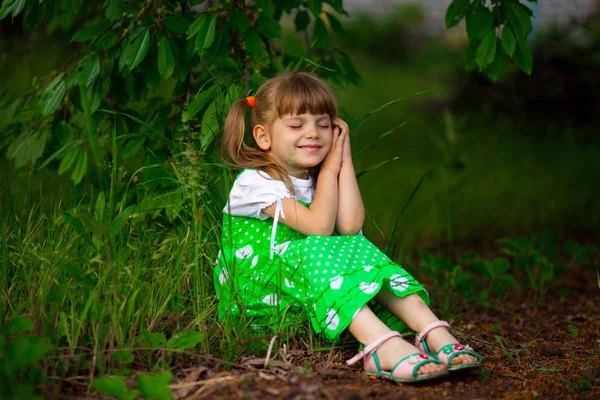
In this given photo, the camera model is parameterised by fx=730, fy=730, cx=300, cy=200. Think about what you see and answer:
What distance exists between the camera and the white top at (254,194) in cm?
249

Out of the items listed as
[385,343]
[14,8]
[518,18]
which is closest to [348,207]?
[385,343]

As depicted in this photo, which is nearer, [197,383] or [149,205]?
[197,383]

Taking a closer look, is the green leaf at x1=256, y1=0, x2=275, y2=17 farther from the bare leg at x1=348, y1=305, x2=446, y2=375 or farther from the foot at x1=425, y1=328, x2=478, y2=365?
the foot at x1=425, y1=328, x2=478, y2=365

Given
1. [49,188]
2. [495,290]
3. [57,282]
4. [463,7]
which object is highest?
[463,7]

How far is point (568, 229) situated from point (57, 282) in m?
3.60

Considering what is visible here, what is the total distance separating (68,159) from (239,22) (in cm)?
86

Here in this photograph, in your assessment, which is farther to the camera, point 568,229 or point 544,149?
point 544,149

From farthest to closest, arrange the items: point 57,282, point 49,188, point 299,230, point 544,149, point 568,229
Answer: point 544,149 → point 568,229 → point 49,188 → point 299,230 → point 57,282

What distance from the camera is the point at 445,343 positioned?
231 cm

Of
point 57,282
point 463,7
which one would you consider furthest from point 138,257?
point 463,7

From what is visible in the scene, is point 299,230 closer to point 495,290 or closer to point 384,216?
point 495,290

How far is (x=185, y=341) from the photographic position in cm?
214

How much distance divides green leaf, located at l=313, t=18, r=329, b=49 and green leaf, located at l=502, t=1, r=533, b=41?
791 millimetres

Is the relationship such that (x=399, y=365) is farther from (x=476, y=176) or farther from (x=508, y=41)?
(x=476, y=176)
